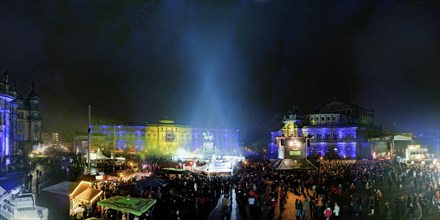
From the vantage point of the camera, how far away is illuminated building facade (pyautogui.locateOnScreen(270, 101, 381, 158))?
100188 mm

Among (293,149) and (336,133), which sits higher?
(336,133)

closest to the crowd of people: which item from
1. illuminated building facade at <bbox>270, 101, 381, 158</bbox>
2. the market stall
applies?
the market stall

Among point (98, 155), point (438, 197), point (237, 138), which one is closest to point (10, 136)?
point (98, 155)

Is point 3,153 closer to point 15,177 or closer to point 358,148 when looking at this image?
point 15,177

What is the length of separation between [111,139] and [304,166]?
9081 cm

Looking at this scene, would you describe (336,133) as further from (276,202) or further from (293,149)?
(276,202)

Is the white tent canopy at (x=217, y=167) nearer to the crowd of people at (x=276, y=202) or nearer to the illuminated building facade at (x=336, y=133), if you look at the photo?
the crowd of people at (x=276, y=202)

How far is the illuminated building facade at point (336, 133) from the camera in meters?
100

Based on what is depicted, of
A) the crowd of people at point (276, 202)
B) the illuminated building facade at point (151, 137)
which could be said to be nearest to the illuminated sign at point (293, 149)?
the crowd of people at point (276, 202)

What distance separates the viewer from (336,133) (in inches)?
4107

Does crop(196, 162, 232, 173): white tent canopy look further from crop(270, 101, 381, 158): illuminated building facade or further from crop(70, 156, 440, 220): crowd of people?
crop(270, 101, 381, 158): illuminated building facade

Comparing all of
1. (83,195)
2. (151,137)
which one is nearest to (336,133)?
(151,137)

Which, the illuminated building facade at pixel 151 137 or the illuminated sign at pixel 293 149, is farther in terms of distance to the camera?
the illuminated building facade at pixel 151 137

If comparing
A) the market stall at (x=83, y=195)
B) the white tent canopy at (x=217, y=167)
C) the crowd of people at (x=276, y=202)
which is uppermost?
the market stall at (x=83, y=195)
